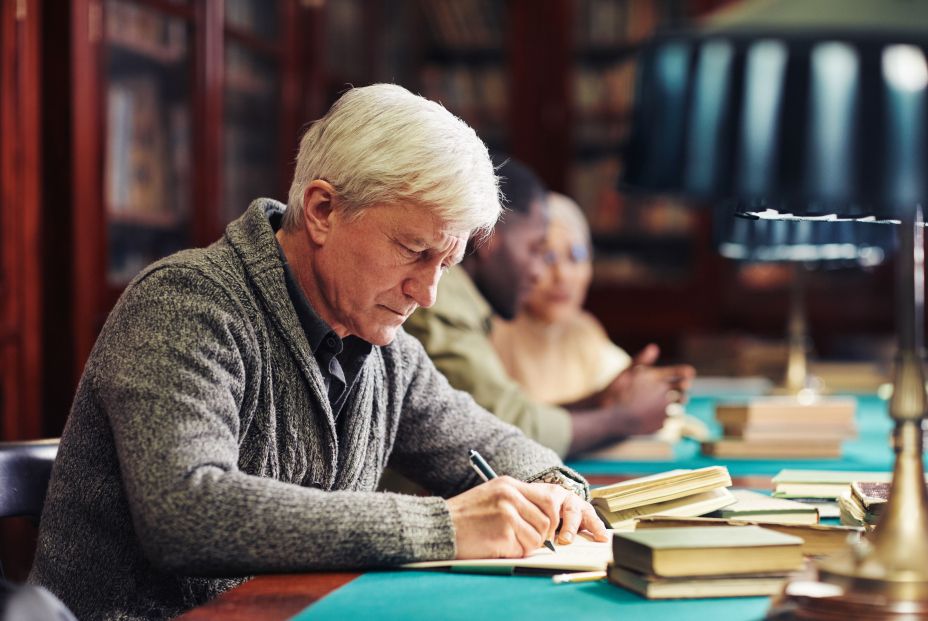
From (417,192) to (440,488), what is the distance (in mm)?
535

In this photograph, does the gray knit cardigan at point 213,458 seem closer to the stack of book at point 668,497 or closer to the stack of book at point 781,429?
the stack of book at point 668,497

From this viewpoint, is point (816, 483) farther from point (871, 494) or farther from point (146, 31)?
point (146, 31)

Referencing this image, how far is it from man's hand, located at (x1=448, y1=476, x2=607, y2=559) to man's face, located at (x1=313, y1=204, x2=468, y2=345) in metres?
0.31

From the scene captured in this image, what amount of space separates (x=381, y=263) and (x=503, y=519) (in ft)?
1.22

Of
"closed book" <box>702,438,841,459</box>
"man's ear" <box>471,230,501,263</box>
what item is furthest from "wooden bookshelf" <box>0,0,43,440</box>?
"closed book" <box>702,438,841,459</box>

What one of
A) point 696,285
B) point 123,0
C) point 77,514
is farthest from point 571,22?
point 77,514

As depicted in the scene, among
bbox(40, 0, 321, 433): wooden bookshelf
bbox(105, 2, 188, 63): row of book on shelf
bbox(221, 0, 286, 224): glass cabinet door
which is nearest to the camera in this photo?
bbox(40, 0, 321, 433): wooden bookshelf

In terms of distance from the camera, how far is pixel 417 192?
1.42m

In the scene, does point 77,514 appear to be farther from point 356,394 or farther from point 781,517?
point 781,517

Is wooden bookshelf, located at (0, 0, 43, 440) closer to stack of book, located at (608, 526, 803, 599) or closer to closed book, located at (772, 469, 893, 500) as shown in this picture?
closed book, located at (772, 469, 893, 500)

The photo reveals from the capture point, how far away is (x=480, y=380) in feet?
7.56

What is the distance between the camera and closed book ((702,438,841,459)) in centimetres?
239

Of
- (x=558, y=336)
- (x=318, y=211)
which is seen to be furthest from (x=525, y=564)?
(x=558, y=336)

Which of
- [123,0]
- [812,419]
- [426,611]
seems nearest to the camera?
[426,611]
